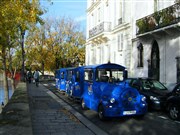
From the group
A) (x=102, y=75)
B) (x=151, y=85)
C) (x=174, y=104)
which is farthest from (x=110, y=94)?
(x=151, y=85)

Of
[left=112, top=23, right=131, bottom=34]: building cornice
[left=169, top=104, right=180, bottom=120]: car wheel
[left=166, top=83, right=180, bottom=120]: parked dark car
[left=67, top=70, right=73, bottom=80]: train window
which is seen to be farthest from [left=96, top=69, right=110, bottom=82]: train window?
[left=112, top=23, right=131, bottom=34]: building cornice

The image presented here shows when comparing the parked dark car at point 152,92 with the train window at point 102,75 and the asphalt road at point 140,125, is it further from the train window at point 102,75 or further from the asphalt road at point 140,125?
the train window at point 102,75

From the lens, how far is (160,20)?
20.4 metres

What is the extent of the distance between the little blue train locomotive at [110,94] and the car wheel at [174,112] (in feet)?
3.47

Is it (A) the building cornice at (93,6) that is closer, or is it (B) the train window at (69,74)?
(B) the train window at (69,74)

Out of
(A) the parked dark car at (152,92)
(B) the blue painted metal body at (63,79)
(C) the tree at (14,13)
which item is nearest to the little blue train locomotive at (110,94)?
(A) the parked dark car at (152,92)

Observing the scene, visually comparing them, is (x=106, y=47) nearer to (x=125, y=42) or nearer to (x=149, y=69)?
(x=125, y=42)

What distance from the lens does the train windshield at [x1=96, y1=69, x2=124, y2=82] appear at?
12831mm

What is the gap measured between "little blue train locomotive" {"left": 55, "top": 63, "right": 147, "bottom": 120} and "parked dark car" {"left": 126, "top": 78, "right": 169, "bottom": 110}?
1253 mm

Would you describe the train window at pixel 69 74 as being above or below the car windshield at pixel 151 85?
above

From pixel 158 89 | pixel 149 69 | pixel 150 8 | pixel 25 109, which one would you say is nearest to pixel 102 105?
pixel 25 109

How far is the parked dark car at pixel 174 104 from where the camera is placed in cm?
1101

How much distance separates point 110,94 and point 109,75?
224cm

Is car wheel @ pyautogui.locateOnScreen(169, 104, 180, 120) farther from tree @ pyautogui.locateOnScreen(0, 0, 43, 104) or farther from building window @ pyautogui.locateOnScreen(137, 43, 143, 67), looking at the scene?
building window @ pyautogui.locateOnScreen(137, 43, 143, 67)
